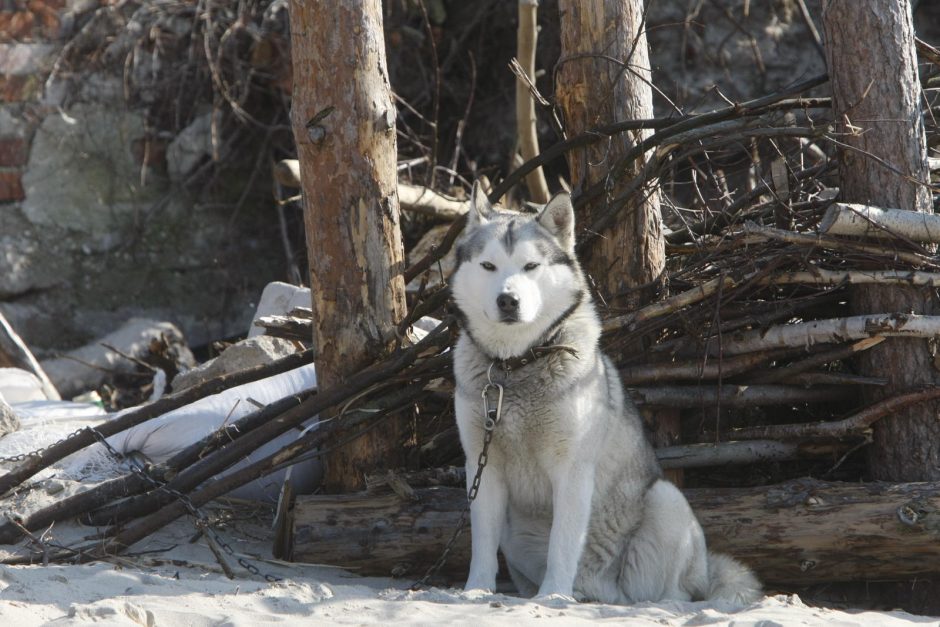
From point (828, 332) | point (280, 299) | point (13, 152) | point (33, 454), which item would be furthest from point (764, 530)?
point (13, 152)

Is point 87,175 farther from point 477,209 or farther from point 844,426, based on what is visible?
point 844,426

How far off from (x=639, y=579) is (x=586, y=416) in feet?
2.62

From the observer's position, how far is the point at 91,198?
8117mm

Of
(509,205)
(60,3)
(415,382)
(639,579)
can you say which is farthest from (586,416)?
(60,3)

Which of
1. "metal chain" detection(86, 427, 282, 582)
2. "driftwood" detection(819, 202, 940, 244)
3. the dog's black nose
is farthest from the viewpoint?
"driftwood" detection(819, 202, 940, 244)

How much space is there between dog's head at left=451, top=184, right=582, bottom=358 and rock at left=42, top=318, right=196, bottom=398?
391 cm

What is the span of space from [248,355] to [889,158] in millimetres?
3846

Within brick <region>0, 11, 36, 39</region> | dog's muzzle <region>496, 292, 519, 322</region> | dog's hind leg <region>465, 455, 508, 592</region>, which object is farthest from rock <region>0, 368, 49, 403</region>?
dog's muzzle <region>496, 292, 519, 322</region>

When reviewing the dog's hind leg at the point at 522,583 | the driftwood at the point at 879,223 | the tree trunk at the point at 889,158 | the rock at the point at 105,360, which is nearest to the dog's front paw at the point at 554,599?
the dog's hind leg at the point at 522,583

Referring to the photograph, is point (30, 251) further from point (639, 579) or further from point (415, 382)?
point (639, 579)

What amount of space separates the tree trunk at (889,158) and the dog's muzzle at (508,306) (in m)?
2.00

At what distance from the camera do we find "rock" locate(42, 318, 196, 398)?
7535 millimetres

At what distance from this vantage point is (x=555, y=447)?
4.00m

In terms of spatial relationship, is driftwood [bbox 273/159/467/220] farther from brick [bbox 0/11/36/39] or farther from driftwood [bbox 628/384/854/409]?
brick [bbox 0/11/36/39]
